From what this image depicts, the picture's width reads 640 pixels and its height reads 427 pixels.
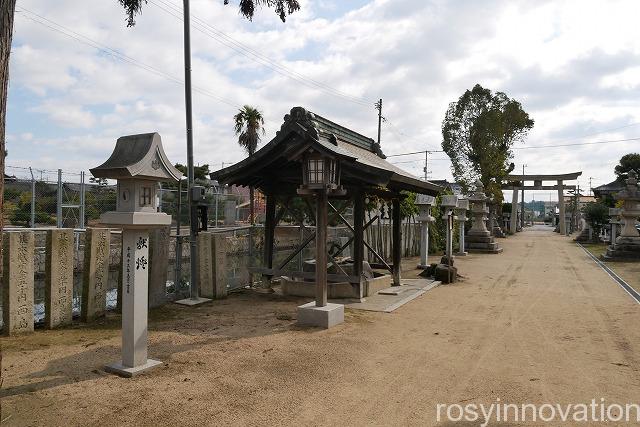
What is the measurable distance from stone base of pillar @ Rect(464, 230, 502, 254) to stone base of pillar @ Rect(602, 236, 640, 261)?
19.5 feet

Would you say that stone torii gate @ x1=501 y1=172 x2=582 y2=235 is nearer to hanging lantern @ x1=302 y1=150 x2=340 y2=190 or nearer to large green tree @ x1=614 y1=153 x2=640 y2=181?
large green tree @ x1=614 y1=153 x2=640 y2=181

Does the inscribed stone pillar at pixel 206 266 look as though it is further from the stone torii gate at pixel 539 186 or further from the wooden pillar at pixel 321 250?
the stone torii gate at pixel 539 186

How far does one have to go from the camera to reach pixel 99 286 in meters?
7.90

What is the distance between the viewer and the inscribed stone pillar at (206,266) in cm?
1005

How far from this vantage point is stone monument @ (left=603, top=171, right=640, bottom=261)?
837 inches

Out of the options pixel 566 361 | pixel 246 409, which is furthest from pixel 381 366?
pixel 566 361

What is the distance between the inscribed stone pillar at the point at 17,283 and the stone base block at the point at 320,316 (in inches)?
167

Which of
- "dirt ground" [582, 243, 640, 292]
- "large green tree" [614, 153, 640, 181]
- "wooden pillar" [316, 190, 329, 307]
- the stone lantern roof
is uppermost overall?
"large green tree" [614, 153, 640, 181]

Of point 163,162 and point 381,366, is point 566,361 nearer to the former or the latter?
point 381,366

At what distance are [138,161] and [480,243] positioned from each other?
24.8m

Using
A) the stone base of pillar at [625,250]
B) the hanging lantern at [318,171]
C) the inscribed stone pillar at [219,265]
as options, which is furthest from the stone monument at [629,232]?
the inscribed stone pillar at [219,265]

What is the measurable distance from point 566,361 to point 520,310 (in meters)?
3.75

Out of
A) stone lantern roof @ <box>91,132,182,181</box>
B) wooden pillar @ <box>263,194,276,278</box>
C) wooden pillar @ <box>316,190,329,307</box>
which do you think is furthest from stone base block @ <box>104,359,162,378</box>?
wooden pillar @ <box>263,194,276,278</box>

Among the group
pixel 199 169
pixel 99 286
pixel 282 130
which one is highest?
pixel 199 169
